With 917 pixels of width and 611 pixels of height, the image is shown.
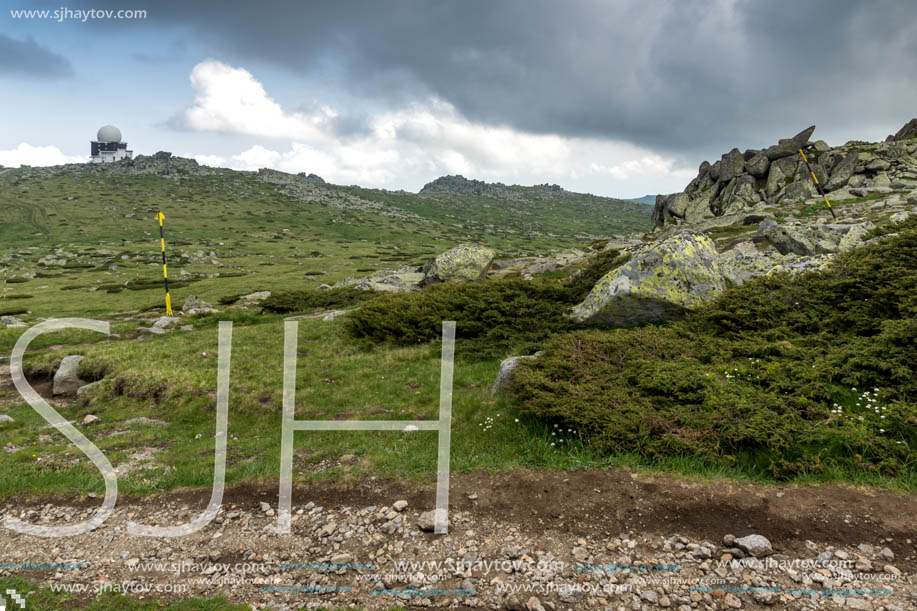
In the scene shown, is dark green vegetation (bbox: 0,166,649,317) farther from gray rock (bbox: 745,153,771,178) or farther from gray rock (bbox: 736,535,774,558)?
gray rock (bbox: 745,153,771,178)

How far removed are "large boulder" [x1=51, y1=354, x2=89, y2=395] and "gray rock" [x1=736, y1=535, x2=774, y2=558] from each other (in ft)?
63.5

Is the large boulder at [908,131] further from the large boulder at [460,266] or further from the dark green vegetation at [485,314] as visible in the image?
the dark green vegetation at [485,314]

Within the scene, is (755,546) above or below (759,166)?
below

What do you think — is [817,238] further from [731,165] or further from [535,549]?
[731,165]

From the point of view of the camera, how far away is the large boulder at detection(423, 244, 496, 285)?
31109 millimetres

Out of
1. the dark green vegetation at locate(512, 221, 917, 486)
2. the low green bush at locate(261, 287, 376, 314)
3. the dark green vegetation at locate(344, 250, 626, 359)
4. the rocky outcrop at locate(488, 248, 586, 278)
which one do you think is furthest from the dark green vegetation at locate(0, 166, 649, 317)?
the dark green vegetation at locate(512, 221, 917, 486)

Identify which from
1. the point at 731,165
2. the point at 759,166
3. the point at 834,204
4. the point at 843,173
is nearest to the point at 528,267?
the point at 834,204

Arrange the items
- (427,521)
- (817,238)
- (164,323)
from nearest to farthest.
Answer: (427,521)
(817,238)
(164,323)

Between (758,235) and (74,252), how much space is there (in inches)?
3972

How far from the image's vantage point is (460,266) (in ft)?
103

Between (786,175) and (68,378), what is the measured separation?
68.4 m

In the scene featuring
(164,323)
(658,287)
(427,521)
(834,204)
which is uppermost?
(834,204)

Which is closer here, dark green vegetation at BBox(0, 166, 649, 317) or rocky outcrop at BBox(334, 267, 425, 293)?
rocky outcrop at BBox(334, 267, 425, 293)

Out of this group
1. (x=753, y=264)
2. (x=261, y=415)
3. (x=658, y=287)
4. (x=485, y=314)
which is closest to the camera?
(x=261, y=415)
